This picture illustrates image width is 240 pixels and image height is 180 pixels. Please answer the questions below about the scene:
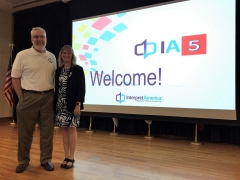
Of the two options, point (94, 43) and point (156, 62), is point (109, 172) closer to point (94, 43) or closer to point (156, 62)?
point (156, 62)

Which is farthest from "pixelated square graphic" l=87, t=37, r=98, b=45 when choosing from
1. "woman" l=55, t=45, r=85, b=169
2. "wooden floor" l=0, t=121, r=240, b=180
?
"woman" l=55, t=45, r=85, b=169

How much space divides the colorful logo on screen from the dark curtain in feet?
1.50

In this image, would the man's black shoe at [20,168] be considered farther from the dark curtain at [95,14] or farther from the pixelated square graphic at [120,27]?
the pixelated square graphic at [120,27]

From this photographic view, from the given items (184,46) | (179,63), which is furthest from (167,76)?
(184,46)

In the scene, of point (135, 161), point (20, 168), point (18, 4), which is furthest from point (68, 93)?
point (18, 4)

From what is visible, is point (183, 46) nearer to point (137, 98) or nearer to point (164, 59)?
point (164, 59)

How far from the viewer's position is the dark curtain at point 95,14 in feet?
12.0

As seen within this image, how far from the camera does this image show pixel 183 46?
351cm

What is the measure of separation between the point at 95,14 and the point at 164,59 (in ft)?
5.25

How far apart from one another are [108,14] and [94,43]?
0.56 m

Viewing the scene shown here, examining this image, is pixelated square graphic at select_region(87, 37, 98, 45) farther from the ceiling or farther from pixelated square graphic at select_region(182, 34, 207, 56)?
the ceiling

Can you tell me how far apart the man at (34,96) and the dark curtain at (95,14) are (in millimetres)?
1920

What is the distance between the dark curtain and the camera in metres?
3.65

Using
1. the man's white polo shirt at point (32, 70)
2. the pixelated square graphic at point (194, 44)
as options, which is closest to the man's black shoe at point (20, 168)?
the man's white polo shirt at point (32, 70)
